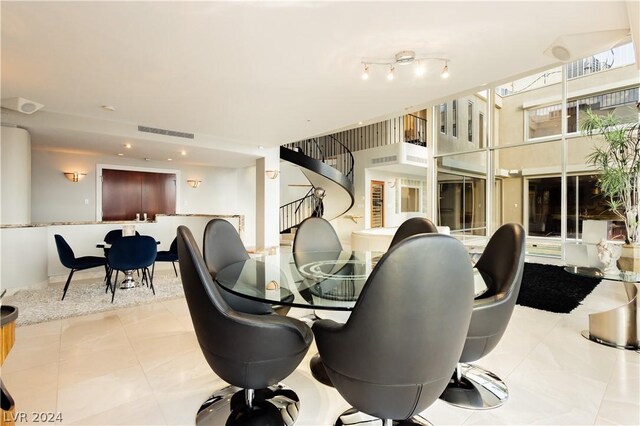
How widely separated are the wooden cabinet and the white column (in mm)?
2468

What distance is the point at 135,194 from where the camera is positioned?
7277mm

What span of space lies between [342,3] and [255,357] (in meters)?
2.29

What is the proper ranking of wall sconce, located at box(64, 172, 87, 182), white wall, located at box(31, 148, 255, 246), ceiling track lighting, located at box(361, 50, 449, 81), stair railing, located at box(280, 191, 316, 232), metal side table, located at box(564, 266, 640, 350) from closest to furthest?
1. metal side table, located at box(564, 266, 640, 350)
2. ceiling track lighting, located at box(361, 50, 449, 81)
3. white wall, located at box(31, 148, 255, 246)
4. wall sconce, located at box(64, 172, 87, 182)
5. stair railing, located at box(280, 191, 316, 232)

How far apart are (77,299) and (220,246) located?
2.81 metres

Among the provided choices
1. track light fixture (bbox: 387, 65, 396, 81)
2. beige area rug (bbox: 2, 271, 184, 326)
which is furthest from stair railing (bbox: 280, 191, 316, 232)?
track light fixture (bbox: 387, 65, 396, 81)

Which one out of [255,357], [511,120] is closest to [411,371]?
[255,357]

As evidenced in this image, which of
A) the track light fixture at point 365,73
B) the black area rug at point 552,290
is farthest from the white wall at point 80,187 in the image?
the black area rug at point 552,290

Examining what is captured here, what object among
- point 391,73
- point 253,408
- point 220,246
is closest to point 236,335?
point 253,408

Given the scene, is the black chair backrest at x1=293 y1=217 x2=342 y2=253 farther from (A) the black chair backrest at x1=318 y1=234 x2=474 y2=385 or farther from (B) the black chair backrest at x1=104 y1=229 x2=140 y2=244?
(B) the black chair backrest at x1=104 y1=229 x2=140 y2=244

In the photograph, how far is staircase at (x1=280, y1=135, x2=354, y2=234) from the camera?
7.29m

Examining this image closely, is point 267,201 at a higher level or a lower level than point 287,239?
higher

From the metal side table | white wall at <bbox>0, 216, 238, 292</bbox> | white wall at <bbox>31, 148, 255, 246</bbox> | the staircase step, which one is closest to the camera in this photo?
the metal side table

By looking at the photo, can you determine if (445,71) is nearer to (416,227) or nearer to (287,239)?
(416,227)

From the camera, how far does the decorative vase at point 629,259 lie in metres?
2.87
